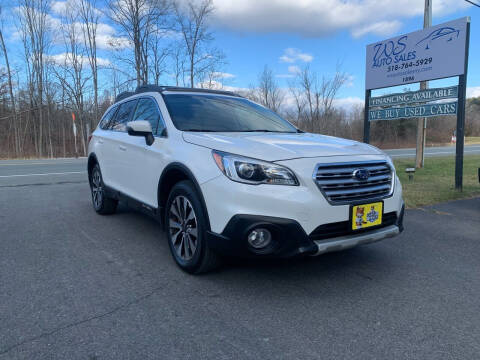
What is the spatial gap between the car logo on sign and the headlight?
56 cm

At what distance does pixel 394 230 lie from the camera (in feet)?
10.6

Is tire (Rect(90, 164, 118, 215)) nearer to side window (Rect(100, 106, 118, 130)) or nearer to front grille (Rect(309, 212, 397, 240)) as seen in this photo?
side window (Rect(100, 106, 118, 130))

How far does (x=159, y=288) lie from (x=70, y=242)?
1878mm

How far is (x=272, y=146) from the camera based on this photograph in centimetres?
302

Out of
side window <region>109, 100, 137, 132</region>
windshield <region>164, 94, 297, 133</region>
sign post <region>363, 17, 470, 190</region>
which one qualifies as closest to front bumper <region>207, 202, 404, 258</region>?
windshield <region>164, 94, 297, 133</region>

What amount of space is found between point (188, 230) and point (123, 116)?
8.39ft

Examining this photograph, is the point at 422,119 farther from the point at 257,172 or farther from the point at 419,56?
the point at 257,172

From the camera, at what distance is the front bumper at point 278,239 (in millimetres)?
2707

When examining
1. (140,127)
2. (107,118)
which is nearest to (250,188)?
(140,127)

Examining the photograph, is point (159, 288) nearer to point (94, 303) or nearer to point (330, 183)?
point (94, 303)

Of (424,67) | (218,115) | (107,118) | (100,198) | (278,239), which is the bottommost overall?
(100,198)

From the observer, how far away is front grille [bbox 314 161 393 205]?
285cm

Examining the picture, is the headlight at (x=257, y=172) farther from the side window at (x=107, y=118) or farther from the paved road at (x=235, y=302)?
the side window at (x=107, y=118)

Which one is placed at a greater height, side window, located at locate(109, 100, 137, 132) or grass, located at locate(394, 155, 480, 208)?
side window, located at locate(109, 100, 137, 132)
